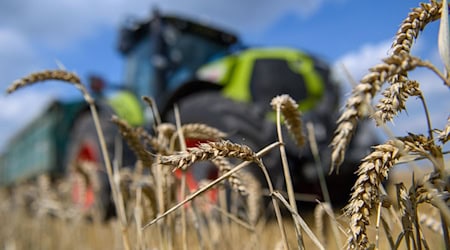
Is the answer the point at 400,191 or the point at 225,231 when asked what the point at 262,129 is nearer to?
the point at 225,231

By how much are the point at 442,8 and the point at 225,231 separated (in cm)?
88

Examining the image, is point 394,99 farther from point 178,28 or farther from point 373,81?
point 178,28

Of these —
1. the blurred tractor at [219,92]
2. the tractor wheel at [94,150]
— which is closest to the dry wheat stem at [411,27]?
the blurred tractor at [219,92]

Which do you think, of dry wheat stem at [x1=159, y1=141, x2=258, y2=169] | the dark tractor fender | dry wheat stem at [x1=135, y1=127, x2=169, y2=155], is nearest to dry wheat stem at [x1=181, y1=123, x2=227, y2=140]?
dry wheat stem at [x1=135, y1=127, x2=169, y2=155]

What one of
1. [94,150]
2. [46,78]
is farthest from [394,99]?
[94,150]

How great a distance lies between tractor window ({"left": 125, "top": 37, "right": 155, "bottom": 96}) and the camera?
3881 mm

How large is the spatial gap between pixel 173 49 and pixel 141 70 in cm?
47

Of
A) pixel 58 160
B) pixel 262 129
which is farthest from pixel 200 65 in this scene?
pixel 58 160

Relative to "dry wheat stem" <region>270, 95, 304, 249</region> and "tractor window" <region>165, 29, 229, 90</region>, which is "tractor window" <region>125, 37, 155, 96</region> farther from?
"dry wheat stem" <region>270, 95, 304, 249</region>

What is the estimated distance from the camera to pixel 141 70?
A: 410 cm

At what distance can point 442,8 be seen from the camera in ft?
1.44

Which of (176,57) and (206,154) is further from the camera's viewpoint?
(176,57)

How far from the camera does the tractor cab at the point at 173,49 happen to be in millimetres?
3719

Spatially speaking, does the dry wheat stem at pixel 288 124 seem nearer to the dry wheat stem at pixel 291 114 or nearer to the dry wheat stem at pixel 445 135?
the dry wheat stem at pixel 291 114
